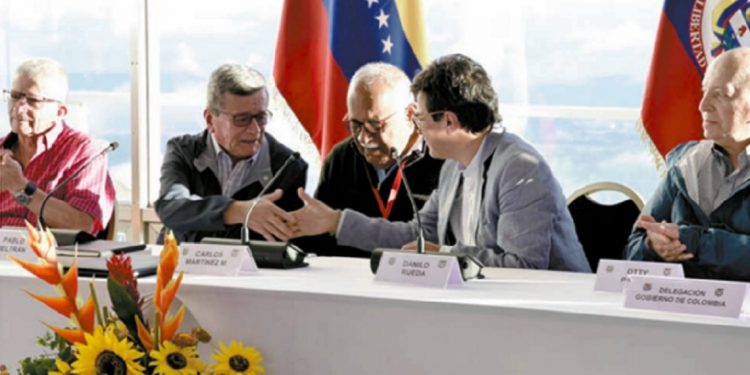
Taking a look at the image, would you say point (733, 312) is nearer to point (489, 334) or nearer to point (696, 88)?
point (489, 334)

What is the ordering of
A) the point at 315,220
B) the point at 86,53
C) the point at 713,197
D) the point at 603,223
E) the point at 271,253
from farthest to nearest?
the point at 86,53 < the point at 603,223 < the point at 315,220 < the point at 713,197 < the point at 271,253

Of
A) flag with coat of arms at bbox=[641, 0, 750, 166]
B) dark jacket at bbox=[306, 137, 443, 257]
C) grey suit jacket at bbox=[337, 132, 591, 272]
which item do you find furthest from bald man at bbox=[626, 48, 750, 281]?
flag with coat of arms at bbox=[641, 0, 750, 166]

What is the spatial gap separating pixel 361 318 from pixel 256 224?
1.21m

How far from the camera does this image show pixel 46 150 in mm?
3566

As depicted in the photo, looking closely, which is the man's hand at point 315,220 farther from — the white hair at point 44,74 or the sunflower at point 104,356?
the sunflower at point 104,356

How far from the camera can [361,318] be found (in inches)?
76.9

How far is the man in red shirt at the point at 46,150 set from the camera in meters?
3.45

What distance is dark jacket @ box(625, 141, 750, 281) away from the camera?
8.46ft

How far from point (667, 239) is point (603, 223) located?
1.85ft

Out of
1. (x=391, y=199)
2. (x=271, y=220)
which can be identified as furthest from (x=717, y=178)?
(x=271, y=220)

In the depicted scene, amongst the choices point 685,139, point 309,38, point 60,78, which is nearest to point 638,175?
point 685,139

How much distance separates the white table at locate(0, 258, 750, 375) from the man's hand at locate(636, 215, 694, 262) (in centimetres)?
44

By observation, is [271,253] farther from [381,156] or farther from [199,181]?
[199,181]

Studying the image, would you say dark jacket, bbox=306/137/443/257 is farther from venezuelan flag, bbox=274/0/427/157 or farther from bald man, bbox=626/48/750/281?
bald man, bbox=626/48/750/281
